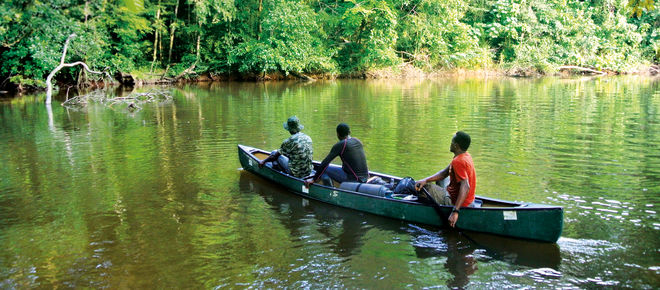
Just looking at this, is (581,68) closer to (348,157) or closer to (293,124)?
(293,124)

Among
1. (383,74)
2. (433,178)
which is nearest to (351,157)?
(433,178)

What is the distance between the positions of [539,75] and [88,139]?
36374 millimetres

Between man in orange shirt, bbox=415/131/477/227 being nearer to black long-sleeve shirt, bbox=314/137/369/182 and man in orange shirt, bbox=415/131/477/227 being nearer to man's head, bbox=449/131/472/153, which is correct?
man's head, bbox=449/131/472/153

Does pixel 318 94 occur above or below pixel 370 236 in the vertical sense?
above

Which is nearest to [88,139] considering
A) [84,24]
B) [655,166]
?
[655,166]

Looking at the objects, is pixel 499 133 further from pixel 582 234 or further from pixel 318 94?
pixel 318 94

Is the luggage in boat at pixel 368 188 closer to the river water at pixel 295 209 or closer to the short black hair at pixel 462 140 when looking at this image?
the river water at pixel 295 209

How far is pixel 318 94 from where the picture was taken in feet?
88.7

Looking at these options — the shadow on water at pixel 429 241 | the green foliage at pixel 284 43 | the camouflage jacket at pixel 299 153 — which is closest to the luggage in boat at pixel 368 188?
the shadow on water at pixel 429 241

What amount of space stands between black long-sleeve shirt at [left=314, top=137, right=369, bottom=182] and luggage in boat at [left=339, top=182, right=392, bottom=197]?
0.78 feet

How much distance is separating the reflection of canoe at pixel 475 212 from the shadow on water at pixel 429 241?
0.11 meters

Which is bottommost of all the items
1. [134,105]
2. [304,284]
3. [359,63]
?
[304,284]

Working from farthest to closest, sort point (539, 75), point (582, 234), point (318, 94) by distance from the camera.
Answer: point (539, 75), point (318, 94), point (582, 234)

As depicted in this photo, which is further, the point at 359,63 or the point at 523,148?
the point at 359,63
